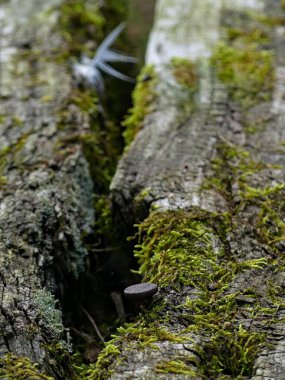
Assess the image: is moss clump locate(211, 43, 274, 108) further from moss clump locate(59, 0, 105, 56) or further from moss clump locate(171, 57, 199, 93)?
moss clump locate(59, 0, 105, 56)

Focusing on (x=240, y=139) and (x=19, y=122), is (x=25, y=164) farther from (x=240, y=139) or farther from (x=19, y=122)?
(x=240, y=139)

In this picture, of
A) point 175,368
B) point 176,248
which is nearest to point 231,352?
point 175,368

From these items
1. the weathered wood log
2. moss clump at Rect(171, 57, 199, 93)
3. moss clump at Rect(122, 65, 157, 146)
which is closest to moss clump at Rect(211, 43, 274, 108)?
the weathered wood log

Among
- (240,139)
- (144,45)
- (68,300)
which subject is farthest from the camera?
(144,45)

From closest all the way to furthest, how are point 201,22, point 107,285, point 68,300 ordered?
point 68,300 → point 107,285 → point 201,22

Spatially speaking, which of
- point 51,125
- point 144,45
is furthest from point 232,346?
point 144,45
